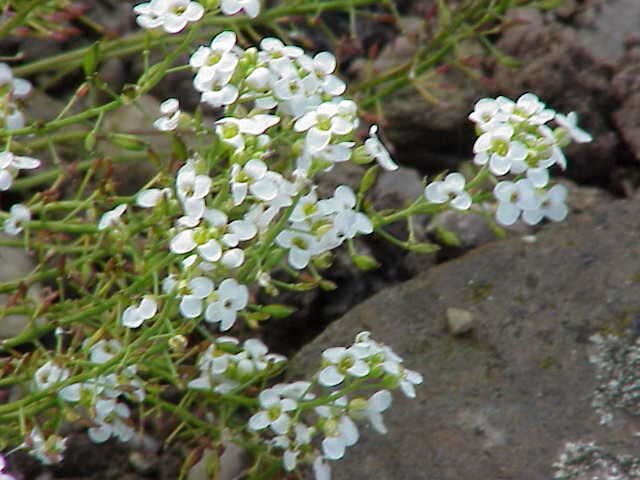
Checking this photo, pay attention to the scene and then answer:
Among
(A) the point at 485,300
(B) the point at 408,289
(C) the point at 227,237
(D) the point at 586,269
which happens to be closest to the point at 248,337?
(B) the point at 408,289

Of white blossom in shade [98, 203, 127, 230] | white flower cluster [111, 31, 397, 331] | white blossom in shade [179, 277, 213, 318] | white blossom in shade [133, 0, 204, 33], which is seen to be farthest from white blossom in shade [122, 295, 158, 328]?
white blossom in shade [133, 0, 204, 33]

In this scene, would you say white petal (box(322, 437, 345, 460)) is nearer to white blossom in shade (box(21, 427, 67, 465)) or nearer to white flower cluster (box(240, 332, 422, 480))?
white flower cluster (box(240, 332, 422, 480))

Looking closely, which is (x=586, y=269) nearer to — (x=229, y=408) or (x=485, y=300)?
(x=485, y=300)

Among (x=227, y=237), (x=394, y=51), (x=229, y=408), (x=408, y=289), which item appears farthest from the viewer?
(x=394, y=51)

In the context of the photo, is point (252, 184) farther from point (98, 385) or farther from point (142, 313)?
point (98, 385)

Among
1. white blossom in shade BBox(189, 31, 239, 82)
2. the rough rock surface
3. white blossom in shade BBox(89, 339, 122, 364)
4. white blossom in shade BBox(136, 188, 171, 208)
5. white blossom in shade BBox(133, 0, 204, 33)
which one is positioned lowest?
the rough rock surface

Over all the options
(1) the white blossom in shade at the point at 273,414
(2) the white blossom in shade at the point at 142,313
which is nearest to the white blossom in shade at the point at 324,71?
(2) the white blossom in shade at the point at 142,313
